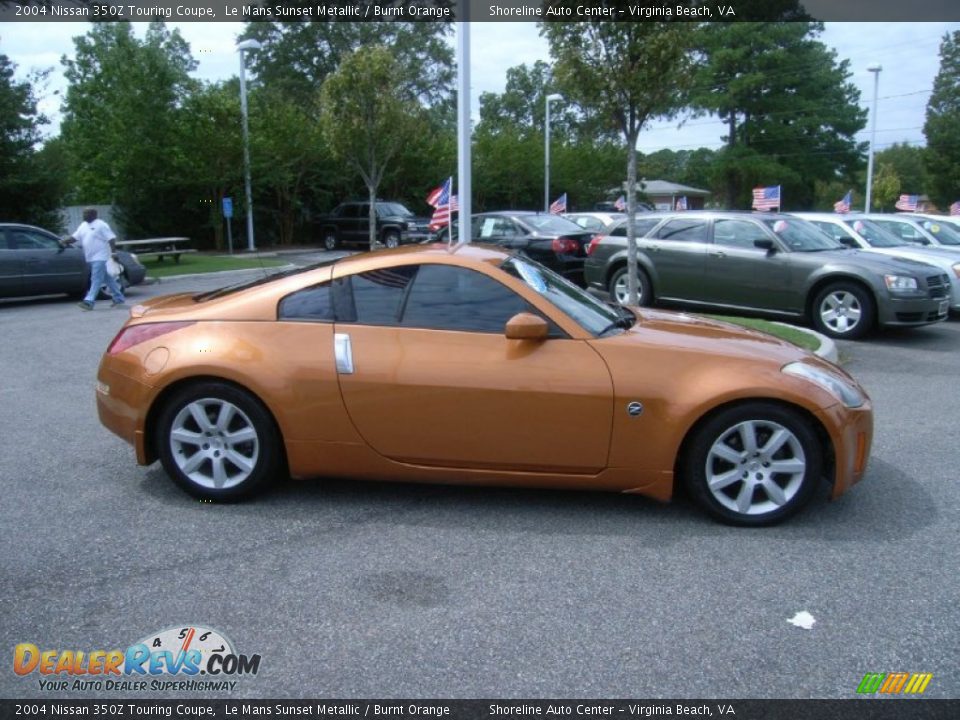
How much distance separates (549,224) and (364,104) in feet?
19.8

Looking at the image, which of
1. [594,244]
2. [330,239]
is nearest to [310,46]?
[330,239]

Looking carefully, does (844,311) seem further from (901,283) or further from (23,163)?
(23,163)

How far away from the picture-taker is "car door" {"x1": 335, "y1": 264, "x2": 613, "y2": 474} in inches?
165

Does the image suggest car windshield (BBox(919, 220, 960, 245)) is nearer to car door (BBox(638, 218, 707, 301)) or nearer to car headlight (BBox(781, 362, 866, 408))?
car door (BBox(638, 218, 707, 301))

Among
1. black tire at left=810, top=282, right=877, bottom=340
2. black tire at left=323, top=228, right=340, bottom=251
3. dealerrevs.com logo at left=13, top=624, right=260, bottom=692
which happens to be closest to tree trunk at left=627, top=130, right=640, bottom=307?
black tire at left=810, top=282, right=877, bottom=340

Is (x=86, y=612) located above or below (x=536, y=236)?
below

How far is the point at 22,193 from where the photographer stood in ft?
67.5

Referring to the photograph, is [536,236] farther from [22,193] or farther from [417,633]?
[22,193]

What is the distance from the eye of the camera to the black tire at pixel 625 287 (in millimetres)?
12078

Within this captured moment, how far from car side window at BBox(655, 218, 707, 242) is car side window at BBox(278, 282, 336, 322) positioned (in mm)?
8234

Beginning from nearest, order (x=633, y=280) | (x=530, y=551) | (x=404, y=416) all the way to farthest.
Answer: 1. (x=530, y=551)
2. (x=404, y=416)
3. (x=633, y=280)

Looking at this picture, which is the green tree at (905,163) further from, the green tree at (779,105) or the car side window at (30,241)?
the car side window at (30,241)

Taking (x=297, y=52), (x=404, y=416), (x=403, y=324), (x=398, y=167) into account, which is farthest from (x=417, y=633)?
(x=297, y=52)

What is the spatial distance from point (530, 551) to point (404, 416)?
3.19ft
